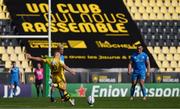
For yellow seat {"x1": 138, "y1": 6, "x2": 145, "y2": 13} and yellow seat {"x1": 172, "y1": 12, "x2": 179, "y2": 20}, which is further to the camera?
yellow seat {"x1": 172, "y1": 12, "x2": 179, "y2": 20}

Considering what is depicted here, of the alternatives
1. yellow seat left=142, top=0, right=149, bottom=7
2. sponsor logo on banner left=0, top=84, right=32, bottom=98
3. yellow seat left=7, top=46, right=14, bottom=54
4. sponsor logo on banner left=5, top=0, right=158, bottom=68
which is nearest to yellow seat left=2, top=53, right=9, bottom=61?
yellow seat left=7, top=46, right=14, bottom=54

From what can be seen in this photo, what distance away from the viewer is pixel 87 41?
112ft

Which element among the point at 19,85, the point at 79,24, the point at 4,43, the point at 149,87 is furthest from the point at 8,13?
the point at 149,87

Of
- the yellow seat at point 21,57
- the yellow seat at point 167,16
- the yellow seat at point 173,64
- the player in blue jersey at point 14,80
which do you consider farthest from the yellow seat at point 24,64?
the yellow seat at point 167,16

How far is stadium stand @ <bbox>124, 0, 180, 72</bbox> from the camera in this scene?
35.3 meters

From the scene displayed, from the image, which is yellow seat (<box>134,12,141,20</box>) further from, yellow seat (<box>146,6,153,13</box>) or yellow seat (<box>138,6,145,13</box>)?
yellow seat (<box>146,6,153,13</box>)

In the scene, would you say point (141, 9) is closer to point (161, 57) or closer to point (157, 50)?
point (157, 50)

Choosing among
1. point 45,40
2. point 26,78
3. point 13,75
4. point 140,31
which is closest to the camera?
point 13,75

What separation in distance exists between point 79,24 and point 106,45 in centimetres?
179

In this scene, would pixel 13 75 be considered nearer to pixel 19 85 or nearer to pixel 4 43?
pixel 19 85

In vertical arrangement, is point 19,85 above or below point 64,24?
below

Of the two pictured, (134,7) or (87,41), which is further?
(134,7)

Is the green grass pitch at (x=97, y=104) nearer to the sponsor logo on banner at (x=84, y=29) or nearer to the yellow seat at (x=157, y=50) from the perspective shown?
the sponsor logo on banner at (x=84, y=29)

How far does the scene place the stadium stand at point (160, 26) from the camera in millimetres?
35344
